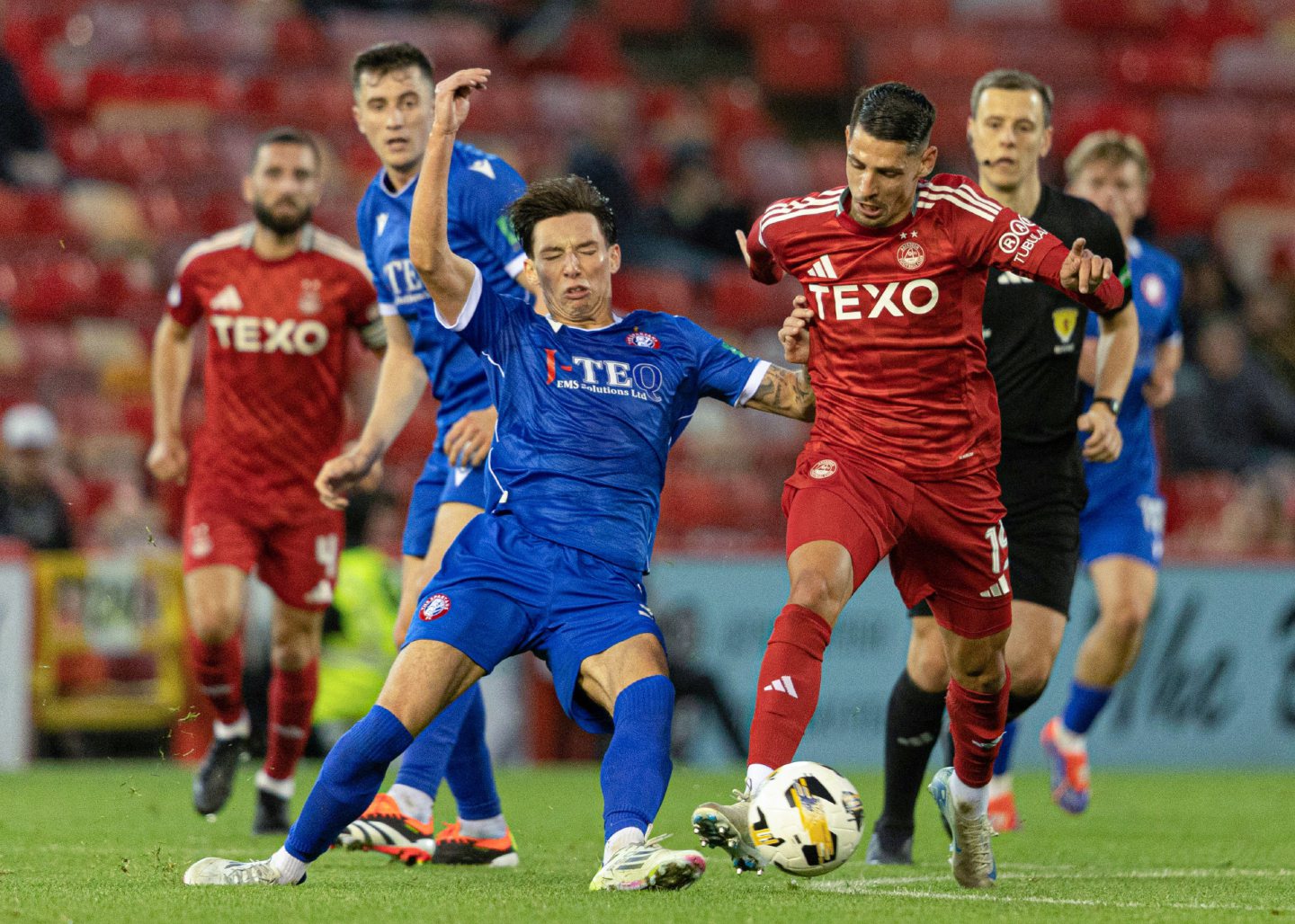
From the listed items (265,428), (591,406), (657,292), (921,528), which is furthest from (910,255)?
(657,292)

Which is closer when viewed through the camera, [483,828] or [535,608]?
[535,608]

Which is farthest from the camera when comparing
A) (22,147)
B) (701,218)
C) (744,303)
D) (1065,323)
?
(701,218)

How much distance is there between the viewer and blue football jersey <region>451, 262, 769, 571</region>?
508 cm

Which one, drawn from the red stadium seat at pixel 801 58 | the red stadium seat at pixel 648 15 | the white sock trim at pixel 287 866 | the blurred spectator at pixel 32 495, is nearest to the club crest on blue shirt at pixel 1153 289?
the white sock trim at pixel 287 866

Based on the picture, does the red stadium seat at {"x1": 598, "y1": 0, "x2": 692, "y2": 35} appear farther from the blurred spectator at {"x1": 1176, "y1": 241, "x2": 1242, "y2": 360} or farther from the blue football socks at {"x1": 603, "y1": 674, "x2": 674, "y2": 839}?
the blue football socks at {"x1": 603, "y1": 674, "x2": 674, "y2": 839}

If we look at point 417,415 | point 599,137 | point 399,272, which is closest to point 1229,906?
point 399,272

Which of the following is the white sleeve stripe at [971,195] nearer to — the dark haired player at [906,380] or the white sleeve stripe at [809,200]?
the dark haired player at [906,380]

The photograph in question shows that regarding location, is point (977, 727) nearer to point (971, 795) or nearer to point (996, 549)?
point (971, 795)

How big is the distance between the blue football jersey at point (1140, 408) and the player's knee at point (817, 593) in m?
3.30

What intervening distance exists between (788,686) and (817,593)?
26 cm

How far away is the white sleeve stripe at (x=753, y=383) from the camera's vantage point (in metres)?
5.09

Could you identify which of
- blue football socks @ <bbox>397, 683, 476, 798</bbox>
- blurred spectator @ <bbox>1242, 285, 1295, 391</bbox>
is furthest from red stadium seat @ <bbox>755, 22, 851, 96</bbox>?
blue football socks @ <bbox>397, 683, 476, 798</bbox>

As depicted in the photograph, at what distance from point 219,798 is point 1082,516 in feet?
12.3

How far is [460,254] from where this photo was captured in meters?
6.35
